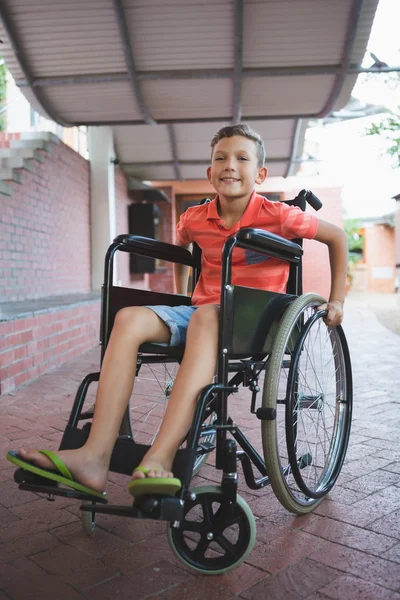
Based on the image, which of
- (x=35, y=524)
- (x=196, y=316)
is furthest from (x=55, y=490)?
(x=196, y=316)

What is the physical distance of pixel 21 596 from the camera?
1334mm

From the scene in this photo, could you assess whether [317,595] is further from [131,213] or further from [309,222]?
[131,213]

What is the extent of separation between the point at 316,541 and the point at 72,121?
510cm

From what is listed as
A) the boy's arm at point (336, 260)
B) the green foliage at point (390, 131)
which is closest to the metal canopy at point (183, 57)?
the green foliage at point (390, 131)

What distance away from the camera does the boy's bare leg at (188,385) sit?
1410 mm

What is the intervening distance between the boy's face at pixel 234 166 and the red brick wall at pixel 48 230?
3543 millimetres

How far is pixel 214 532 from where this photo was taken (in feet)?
4.66

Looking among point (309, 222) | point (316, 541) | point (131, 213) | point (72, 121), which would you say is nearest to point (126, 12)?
point (72, 121)

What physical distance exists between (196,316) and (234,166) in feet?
1.86

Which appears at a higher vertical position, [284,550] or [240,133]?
[240,133]

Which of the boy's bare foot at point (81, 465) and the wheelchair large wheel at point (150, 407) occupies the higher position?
the boy's bare foot at point (81, 465)

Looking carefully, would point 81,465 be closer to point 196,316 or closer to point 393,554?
point 196,316

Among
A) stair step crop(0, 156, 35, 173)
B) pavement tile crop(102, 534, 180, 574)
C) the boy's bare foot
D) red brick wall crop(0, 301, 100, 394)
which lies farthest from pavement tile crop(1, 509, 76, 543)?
stair step crop(0, 156, 35, 173)

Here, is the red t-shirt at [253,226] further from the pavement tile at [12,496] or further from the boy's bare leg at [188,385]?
the pavement tile at [12,496]
